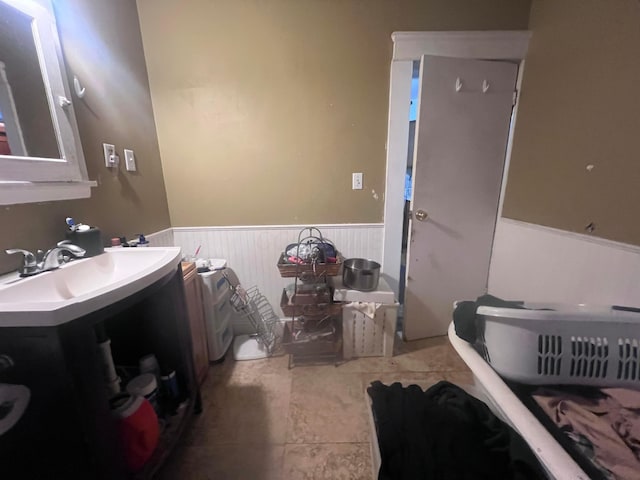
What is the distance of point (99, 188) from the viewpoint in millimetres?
1256

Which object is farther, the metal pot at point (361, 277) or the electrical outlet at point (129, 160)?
the metal pot at point (361, 277)

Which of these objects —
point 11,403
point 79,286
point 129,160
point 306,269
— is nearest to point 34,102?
point 129,160

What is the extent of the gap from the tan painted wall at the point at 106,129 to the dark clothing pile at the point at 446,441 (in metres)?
1.41

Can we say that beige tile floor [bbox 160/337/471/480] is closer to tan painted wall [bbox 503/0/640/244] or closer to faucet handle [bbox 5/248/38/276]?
faucet handle [bbox 5/248/38/276]

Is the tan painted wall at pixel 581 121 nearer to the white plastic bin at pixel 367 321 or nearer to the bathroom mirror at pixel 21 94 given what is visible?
the white plastic bin at pixel 367 321

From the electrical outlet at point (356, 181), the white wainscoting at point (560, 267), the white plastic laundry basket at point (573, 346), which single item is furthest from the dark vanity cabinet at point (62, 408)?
the white wainscoting at point (560, 267)

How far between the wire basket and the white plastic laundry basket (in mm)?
1515

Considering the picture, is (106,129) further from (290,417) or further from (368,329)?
(368,329)

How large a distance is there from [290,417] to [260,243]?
1110 millimetres

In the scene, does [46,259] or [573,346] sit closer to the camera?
[573,346]

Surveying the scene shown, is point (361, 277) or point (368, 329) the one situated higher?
point (361, 277)

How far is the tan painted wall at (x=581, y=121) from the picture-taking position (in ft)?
3.45

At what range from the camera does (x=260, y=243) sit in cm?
188

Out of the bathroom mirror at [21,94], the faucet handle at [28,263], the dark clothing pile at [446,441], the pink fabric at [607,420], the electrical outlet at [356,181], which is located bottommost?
the dark clothing pile at [446,441]
